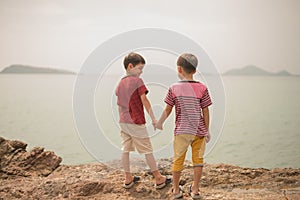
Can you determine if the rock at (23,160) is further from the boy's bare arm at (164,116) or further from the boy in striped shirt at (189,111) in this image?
the boy in striped shirt at (189,111)

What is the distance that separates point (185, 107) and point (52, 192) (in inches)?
68.4

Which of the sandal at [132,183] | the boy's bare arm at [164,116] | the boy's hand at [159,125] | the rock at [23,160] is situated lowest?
the rock at [23,160]

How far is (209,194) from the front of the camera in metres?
3.69

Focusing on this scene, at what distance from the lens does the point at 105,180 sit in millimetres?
4121

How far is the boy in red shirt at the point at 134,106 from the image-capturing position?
362 cm

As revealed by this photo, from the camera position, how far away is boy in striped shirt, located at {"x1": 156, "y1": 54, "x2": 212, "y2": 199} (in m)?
3.39

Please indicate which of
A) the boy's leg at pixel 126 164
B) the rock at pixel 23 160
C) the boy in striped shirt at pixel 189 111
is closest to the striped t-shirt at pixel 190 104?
the boy in striped shirt at pixel 189 111

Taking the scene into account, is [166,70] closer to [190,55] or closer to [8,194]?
[190,55]

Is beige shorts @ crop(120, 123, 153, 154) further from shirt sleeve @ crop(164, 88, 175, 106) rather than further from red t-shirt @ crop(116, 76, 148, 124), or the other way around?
shirt sleeve @ crop(164, 88, 175, 106)

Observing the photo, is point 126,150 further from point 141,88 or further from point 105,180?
point 141,88

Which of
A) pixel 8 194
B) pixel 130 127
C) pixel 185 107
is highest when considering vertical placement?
pixel 185 107

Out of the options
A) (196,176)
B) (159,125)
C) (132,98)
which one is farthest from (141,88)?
(196,176)

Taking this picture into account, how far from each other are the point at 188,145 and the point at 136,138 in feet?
1.86

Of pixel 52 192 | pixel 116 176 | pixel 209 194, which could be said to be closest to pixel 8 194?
pixel 52 192
